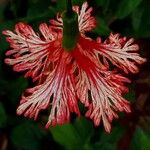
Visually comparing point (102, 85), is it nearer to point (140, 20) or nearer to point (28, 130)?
point (140, 20)

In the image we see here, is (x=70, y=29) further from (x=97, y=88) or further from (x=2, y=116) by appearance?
(x=2, y=116)

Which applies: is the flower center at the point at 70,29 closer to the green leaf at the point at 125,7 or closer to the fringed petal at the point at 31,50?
the fringed petal at the point at 31,50

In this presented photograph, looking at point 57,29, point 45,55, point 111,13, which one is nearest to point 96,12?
point 111,13

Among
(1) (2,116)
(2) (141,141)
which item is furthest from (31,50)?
(1) (2,116)

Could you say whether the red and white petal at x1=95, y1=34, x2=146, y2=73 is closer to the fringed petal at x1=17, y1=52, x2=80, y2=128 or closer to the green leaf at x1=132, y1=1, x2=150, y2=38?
the fringed petal at x1=17, y1=52, x2=80, y2=128

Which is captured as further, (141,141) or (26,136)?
(26,136)

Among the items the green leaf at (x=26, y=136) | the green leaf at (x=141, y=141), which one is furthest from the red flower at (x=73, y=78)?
the green leaf at (x=26, y=136)
